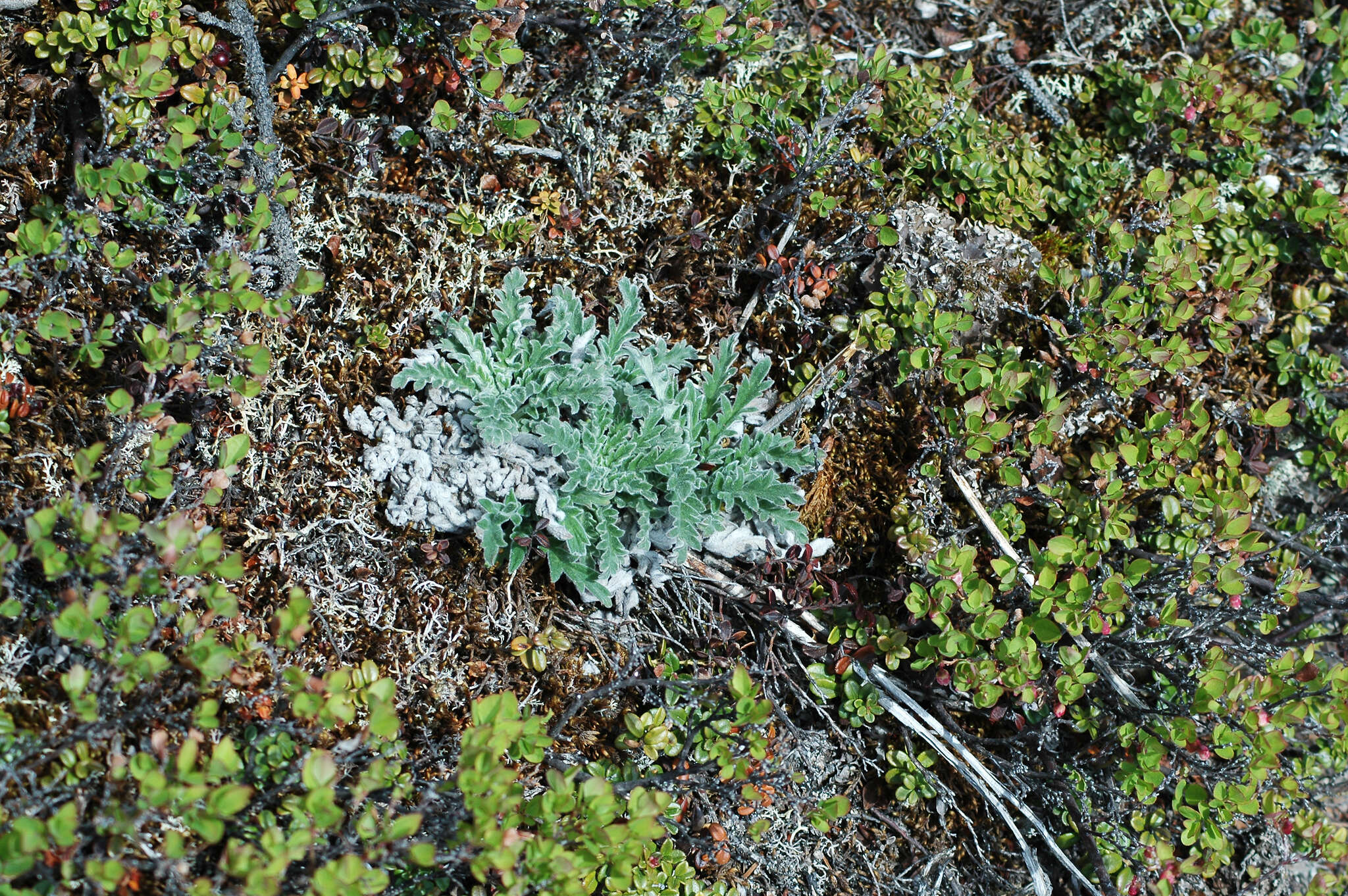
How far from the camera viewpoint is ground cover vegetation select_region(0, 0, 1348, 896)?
282 cm

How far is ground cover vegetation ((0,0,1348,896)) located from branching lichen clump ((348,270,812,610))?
24mm

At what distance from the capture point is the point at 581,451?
333 centimetres

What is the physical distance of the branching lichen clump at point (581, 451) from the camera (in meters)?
3.25

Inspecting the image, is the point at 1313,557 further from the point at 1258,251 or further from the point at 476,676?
the point at 476,676

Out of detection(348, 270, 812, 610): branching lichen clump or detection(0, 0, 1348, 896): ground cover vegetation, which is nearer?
detection(0, 0, 1348, 896): ground cover vegetation

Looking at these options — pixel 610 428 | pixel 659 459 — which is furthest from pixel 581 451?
pixel 659 459

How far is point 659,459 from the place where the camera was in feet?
10.9

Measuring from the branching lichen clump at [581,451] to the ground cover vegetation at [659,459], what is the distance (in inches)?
0.9

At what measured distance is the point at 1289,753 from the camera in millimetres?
3725

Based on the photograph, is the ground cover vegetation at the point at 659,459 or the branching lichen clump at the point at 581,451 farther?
the branching lichen clump at the point at 581,451

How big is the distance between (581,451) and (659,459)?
0.28 m

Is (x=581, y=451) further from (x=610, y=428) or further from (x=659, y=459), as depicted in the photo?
(x=659, y=459)

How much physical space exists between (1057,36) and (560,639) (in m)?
3.75

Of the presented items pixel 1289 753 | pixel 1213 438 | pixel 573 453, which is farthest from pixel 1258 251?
pixel 573 453
